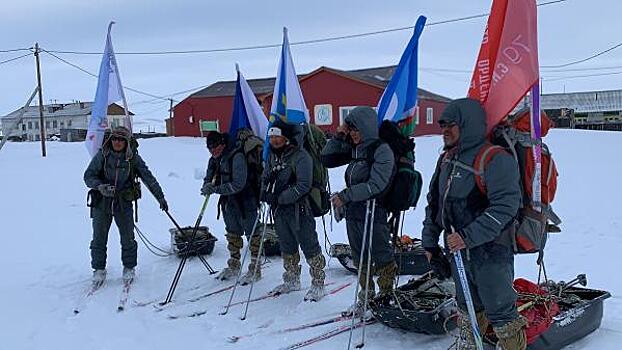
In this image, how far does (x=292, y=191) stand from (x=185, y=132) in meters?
32.8

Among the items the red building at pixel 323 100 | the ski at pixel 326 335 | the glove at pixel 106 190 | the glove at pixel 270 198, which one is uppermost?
the red building at pixel 323 100

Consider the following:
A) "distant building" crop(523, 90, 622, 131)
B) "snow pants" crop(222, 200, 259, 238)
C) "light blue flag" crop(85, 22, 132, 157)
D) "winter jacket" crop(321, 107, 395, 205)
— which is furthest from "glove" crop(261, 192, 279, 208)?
"distant building" crop(523, 90, 622, 131)

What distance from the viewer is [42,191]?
15758 mm

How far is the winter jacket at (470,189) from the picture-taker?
343cm

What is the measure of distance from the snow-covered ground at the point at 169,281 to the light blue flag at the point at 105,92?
183 cm

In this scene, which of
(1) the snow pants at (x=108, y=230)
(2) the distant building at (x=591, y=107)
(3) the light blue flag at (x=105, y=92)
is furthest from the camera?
(2) the distant building at (x=591, y=107)

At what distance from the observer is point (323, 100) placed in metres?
31.0

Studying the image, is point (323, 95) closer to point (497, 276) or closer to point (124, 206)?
point (124, 206)

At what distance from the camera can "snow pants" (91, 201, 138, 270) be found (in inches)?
275

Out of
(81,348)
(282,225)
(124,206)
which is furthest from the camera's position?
(124,206)

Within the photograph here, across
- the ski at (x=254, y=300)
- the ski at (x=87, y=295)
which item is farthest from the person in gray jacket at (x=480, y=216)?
the ski at (x=87, y=295)

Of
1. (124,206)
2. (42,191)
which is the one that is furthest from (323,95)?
(124,206)

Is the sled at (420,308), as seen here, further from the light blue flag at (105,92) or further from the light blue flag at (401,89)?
the light blue flag at (105,92)

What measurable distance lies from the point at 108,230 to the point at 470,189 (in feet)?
16.2
